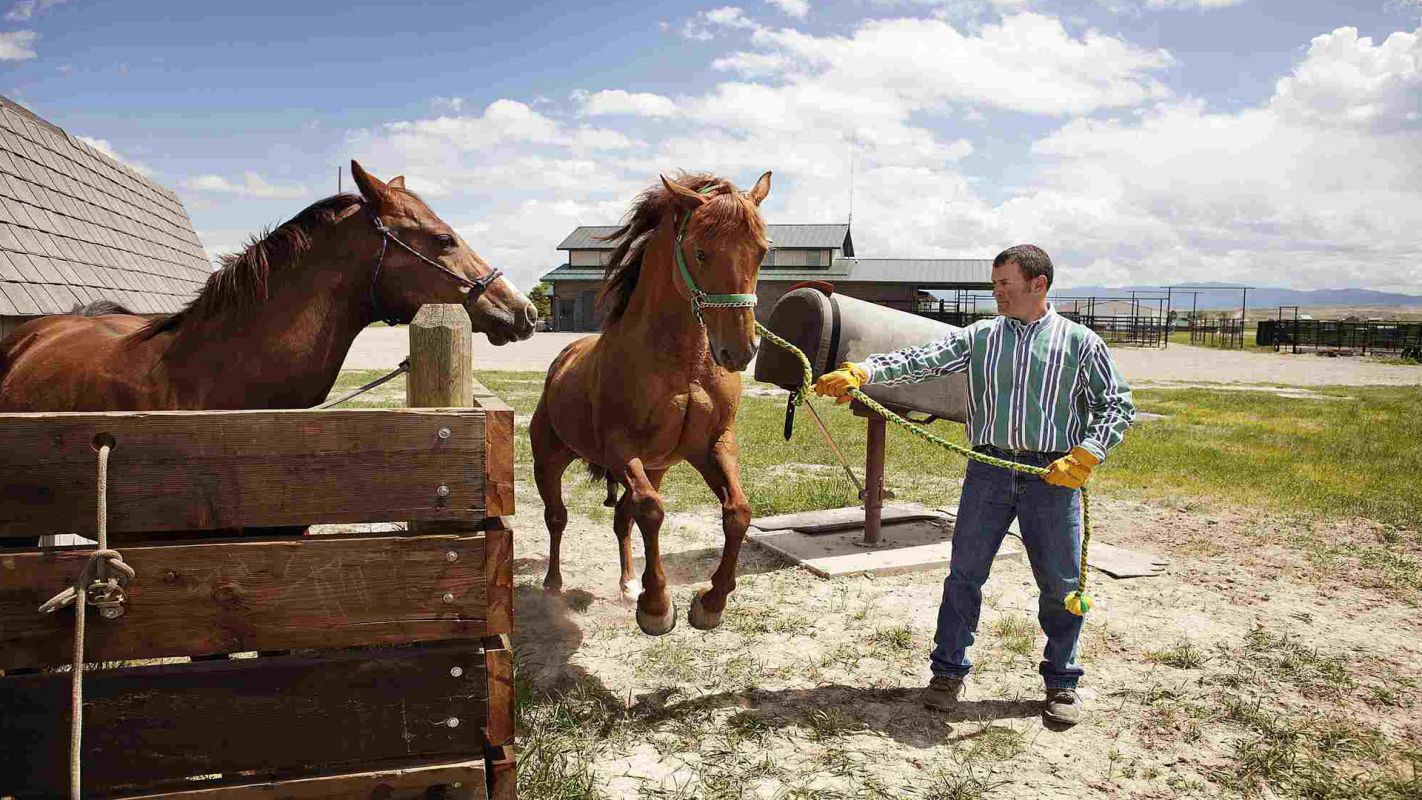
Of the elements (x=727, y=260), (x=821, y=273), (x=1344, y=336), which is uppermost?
(x=821, y=273)

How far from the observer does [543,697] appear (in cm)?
399

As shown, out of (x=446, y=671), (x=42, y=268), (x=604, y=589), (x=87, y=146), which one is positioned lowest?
(x=604, y=589)

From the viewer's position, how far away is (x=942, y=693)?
12.9 feet

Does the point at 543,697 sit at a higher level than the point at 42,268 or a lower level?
lower

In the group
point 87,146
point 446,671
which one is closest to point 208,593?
point 446,671

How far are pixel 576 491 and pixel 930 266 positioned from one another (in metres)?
42.4

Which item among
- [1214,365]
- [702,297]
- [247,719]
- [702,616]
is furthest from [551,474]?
[1214,365]

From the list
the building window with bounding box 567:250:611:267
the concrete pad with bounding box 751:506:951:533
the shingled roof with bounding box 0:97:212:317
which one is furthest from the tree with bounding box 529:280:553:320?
the concrete pad with bounding box 751:506:951:533

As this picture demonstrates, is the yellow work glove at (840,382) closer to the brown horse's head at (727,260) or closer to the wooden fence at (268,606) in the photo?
the brown horse's head at (727,260)

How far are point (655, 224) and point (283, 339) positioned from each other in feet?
6.49

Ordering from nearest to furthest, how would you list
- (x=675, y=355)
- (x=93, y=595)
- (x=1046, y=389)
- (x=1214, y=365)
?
(x=93, y=595)
(x=1046, y=389)
(x=675, y=355)
(x=1214, y=365)

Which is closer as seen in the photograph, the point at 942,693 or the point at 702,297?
the point at 702,297

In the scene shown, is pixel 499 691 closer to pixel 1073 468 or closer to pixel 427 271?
pixel 427 271

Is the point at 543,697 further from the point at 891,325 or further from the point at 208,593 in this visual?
the point at 891,325
